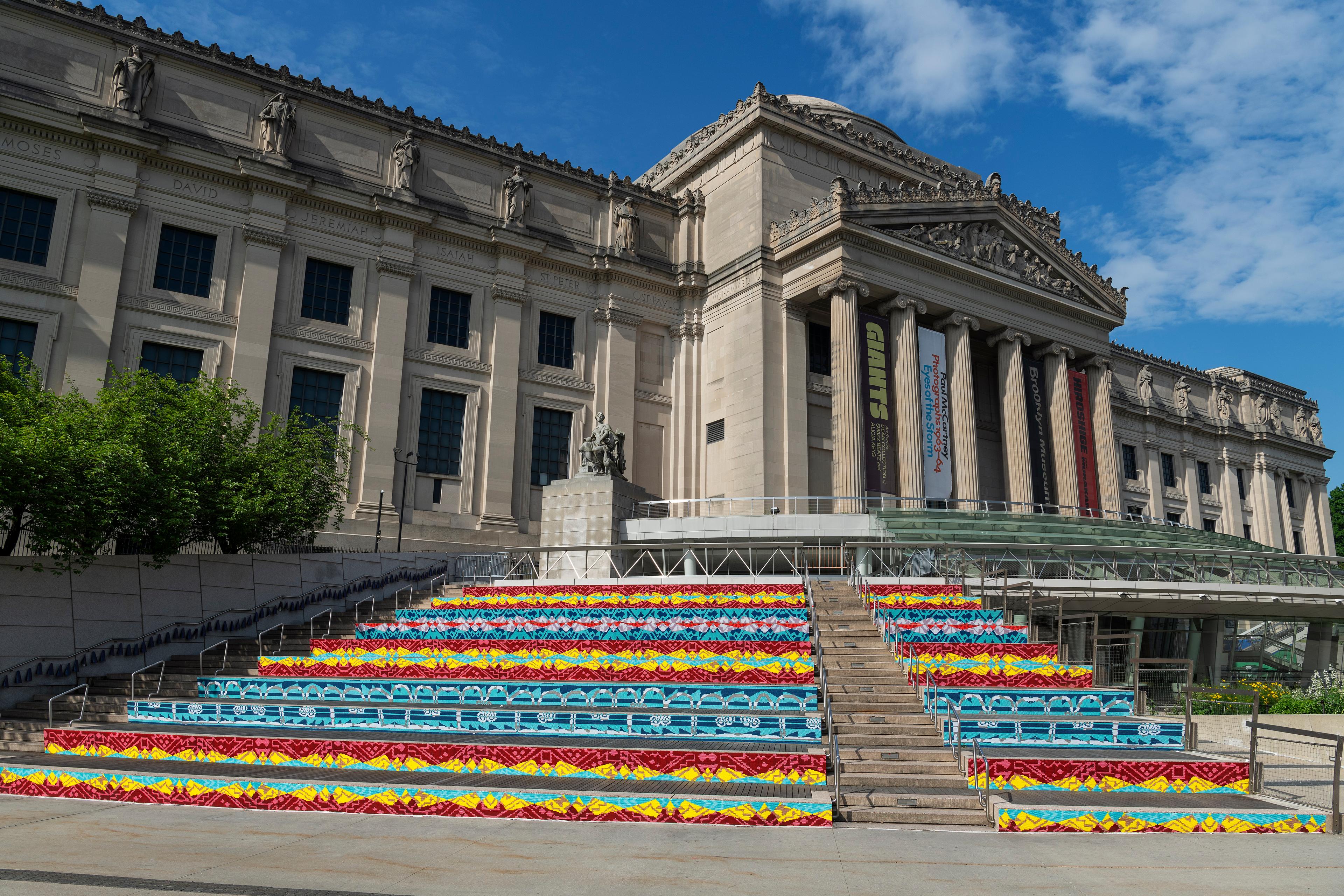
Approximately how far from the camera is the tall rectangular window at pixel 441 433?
3701 cm

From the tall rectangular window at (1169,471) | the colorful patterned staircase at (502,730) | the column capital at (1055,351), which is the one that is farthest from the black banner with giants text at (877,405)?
the tall rectangular window at (1169,471)

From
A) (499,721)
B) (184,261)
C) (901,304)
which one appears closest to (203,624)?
(499,721)

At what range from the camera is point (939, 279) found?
41.0m

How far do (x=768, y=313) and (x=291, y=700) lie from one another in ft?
93.6

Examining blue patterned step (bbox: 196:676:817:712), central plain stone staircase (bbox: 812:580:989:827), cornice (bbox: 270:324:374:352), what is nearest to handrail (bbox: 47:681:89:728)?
blue patterned step (bbox: 196:676:817:712)

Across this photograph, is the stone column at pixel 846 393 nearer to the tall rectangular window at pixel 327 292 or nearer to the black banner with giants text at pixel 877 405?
the black banner with giants text at pixel 877 405

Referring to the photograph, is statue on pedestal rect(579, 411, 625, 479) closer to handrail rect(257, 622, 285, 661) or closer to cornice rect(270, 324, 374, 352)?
handrail rect(257, 622, 285, 661)

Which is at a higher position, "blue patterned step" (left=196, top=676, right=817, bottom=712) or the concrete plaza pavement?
"blue patterned step" (left=196, top=676, right=817, bottom=712)

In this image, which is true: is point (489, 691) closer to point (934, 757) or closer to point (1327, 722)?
point (934, 757)

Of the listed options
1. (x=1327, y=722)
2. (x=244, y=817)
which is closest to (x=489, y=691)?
(x=244, y=817)

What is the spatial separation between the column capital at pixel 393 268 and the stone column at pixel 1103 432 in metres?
33.7

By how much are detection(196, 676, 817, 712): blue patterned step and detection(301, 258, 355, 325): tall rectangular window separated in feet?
71.4

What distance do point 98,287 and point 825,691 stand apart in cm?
3006

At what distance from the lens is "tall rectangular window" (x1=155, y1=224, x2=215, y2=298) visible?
33219mm
